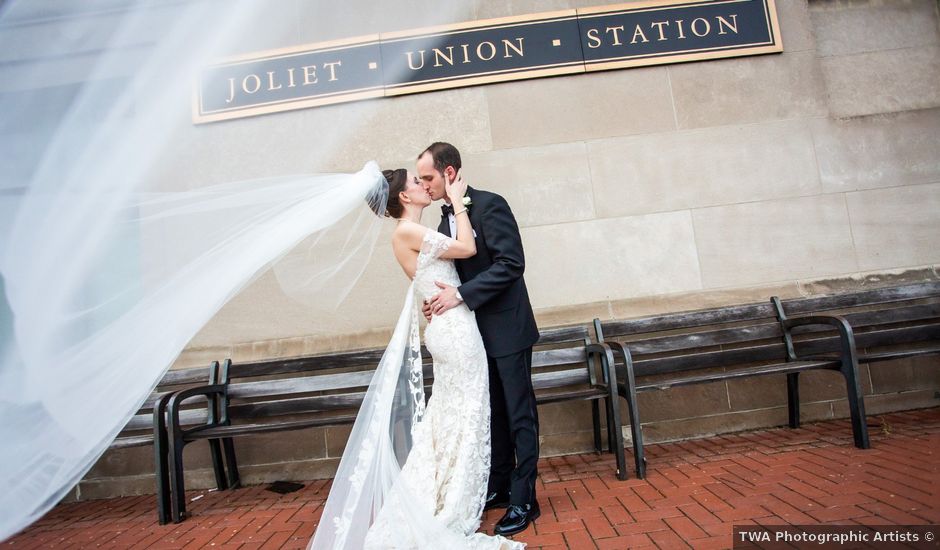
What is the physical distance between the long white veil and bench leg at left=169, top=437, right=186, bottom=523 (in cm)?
134

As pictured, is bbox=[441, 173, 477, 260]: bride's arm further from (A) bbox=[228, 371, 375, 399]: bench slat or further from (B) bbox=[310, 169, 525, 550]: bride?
(A) bbox=[228, 371, 375, 399]: bench slat

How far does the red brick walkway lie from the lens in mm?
2482

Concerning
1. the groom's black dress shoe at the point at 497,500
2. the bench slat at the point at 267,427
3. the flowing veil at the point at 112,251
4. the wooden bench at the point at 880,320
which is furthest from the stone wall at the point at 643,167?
the groom's black dress shoe at the point at 497,500

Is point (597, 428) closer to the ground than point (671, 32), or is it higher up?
closer to the ground

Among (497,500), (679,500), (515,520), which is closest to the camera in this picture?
(515,520)

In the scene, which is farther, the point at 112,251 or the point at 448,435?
the point at 448,435

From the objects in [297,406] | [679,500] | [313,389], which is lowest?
[679,500]

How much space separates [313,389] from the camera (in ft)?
13.0

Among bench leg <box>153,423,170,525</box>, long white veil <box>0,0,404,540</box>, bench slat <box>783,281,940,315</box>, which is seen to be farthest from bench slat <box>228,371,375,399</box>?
bench slat <box>783,281,940,315</box>

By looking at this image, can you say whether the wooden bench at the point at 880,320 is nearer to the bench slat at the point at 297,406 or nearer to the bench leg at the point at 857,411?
the bench leg at the point at 857,411

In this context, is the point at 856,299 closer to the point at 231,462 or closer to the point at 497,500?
the point at 497,500

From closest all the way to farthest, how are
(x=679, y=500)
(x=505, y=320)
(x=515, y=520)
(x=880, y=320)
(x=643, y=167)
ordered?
1. (x=515, y=520)
2. (x=679, y=500)
3. (x=505, y=320)
4. (x=880, y=320)
5. (x=643, y=167)

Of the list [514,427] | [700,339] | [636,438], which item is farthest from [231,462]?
[700,339]

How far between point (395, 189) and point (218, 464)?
8.56 feet
